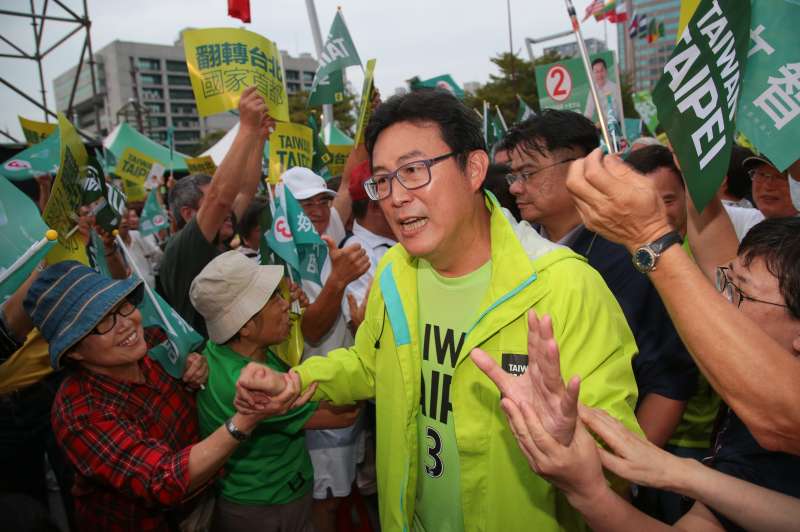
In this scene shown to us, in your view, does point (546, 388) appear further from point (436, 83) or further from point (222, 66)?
point (436, 83)

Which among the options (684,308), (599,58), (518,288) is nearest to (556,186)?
(518,288)

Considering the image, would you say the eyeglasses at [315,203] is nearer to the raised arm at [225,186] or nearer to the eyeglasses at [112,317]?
the raised arm at [225,186]

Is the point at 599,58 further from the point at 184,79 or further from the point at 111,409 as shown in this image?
the point at 184,79

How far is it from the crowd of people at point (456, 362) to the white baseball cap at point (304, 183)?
2.35 ft

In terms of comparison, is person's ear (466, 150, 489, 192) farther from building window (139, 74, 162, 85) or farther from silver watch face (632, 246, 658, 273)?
building window (139, 74, 162, 85)

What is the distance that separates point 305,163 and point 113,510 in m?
3.28

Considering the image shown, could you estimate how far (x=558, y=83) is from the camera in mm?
7238

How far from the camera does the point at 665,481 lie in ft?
4.47

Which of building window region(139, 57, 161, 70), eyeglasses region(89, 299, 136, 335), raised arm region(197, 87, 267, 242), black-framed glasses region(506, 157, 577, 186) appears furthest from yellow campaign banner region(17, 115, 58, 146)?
building window region(139, 57, 161, 70)

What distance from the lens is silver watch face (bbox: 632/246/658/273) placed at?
1.30 metres

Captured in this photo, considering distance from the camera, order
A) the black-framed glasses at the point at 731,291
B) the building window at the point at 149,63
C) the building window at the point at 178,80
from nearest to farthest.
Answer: the black-framed glasses at the point at 731,291 < the building window at the point at 149,63 < the building window at the point at 178,80

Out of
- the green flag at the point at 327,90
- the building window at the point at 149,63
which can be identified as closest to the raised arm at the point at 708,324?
the green flag at the point at 327,90

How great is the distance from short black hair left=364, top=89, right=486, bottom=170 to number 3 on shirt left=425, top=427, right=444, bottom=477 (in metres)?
0.96

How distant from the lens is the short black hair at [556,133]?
286 cm
